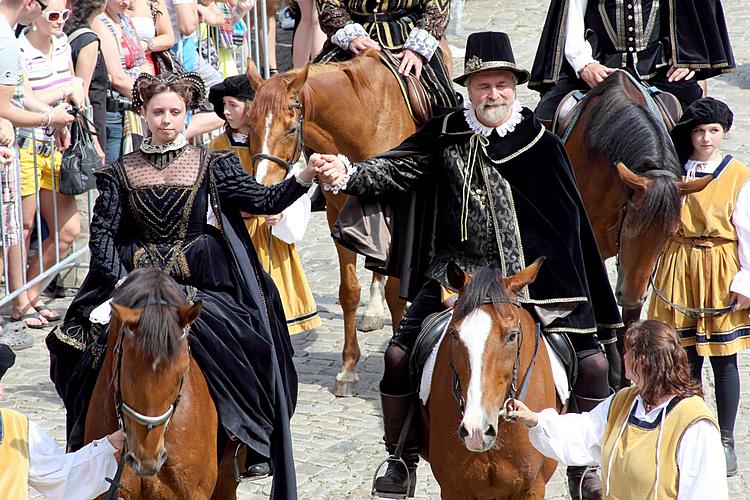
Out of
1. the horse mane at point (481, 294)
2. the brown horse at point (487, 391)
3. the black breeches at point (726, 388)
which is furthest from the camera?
the black breeches at point (726, 388)

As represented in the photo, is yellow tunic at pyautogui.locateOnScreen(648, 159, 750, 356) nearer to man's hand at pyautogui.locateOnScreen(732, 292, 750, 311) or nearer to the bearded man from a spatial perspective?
man's hand at pyautogui.locateOnScreen(732, 292, 750, 311)

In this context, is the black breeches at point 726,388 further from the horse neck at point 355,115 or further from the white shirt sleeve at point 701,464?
the white shirt sleeve at point 701,464

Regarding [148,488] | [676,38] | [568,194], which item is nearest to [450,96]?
[676,38]

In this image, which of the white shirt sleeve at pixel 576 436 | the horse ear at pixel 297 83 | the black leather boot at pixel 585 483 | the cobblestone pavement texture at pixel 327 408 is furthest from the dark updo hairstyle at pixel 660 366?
the horse ear at pixel 297 83

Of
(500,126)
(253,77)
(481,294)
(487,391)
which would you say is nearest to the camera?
(487,391)

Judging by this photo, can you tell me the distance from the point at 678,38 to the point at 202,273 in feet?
13.9

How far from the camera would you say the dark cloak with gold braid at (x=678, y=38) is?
8344mm

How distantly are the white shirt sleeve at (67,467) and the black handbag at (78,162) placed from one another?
14.4 ft

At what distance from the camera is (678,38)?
8.34 meters

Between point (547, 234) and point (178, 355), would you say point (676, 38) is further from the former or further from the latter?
point (178, 355)

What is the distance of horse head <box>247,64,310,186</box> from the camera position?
285 inches

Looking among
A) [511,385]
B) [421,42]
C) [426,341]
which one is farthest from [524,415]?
[421,42]

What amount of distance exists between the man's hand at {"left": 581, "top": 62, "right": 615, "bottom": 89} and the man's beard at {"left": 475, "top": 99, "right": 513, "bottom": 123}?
239cm

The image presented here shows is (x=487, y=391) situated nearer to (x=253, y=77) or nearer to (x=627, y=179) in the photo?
(x=627, y=179)
